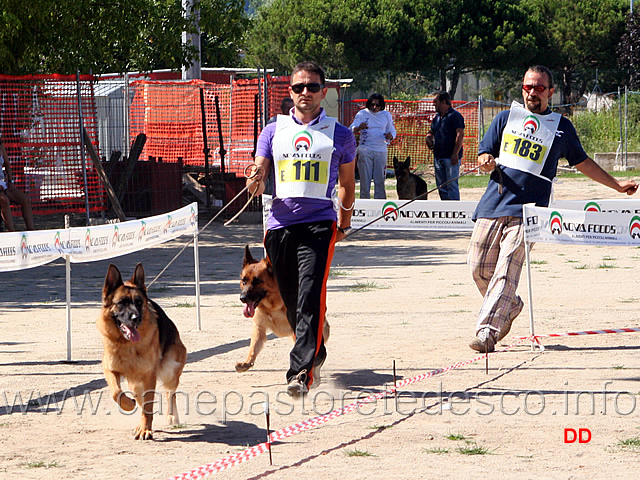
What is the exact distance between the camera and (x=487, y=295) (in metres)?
7.69

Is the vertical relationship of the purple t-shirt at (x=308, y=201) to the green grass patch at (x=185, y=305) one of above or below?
above

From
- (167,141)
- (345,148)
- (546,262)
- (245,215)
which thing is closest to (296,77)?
(345,148)

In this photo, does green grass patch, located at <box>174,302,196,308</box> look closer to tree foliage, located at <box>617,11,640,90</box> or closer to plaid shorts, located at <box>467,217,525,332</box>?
plaid shorts, located at <box>467,217,525,332</box>

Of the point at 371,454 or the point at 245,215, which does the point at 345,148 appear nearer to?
the point at 371,454

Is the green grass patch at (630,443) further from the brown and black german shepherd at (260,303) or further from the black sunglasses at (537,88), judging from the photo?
the black sunglasses at (537,88)

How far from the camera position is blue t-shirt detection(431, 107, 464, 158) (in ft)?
50.4

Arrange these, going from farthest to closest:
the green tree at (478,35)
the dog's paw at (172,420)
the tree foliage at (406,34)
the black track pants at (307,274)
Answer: the green tree at (478,35) → the tree foliage at (406,34) → the black track pants at (307,274) → the dog's paw at (172,420)

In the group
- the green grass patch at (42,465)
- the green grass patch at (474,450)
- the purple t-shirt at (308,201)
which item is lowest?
the green grass patch at (42,465)

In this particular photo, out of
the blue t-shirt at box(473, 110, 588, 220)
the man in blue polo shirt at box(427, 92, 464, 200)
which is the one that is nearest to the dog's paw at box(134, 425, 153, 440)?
the blue t-shirt at box(473, 110, 588, 220)

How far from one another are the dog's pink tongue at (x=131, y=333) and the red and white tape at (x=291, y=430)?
91cm

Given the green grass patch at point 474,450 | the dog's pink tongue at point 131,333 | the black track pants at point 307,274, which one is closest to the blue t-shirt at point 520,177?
the black track pants at point 307,274

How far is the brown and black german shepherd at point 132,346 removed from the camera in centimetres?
549

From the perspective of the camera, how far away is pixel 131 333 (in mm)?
5496

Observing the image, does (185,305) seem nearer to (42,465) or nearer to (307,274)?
(307,274)
